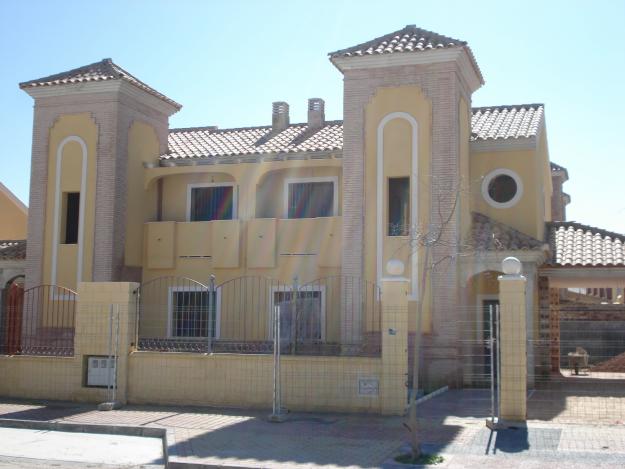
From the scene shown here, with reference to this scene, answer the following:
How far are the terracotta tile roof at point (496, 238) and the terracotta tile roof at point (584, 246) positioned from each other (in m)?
1.52

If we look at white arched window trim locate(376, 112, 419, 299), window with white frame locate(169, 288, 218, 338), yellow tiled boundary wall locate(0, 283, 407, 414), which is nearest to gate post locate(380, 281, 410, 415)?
yellow tiled boundary wall locate(0, 283, 407, 414)

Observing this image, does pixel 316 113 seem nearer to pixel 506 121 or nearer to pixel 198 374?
pixel 506 121

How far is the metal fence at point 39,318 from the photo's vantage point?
741 inches

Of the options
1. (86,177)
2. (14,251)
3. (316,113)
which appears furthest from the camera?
Answer: (316,113)

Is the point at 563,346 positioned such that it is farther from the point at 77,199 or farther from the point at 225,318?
the point at 77,199

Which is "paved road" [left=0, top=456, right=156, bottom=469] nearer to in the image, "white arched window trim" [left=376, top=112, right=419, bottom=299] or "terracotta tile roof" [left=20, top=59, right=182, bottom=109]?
"white arched window trim" [left=376, top=112, right=419, bottom=299]

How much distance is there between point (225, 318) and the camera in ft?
67.6

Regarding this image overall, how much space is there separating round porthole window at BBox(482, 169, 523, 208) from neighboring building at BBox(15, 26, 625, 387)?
0.04 meters

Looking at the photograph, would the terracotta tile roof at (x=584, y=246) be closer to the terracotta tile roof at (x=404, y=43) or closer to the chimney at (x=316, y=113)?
the terracotta tile roof at (x=404, y=43)

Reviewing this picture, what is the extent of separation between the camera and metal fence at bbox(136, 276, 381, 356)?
17.3m

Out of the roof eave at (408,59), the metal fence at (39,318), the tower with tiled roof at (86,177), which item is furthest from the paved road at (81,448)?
the roof eave at (408,59)

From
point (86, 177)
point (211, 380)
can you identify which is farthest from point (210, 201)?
point (211, 380)

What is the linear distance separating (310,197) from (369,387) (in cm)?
853

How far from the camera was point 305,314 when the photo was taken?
1898cm
